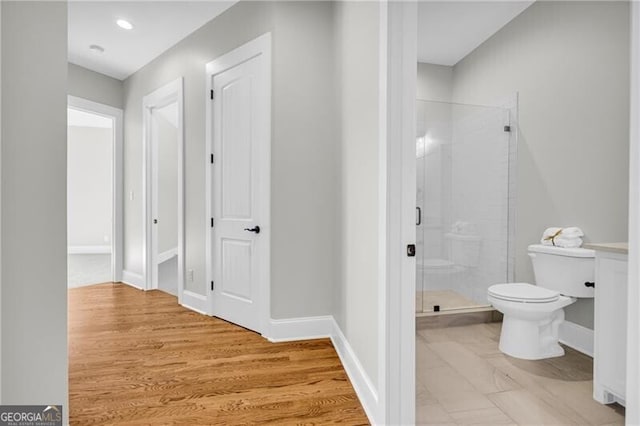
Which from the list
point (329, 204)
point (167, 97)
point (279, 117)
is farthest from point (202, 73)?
point (329, 204)

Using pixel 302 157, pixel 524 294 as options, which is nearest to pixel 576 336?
pixel 524 294

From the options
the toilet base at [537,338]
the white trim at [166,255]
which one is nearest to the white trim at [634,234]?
the toilet base at [537,338]

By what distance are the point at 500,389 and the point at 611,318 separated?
81 centimetres

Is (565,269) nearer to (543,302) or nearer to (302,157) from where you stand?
(543,302)

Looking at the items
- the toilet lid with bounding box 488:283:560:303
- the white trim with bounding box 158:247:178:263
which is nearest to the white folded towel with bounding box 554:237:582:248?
the toilet lid with bounding box 488:283:560:303

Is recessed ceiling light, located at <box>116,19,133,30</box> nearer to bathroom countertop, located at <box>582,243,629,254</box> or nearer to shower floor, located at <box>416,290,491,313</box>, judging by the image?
shower floor, located at <box>416,290,491,313</box>

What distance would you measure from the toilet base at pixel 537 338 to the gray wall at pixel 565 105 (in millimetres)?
150

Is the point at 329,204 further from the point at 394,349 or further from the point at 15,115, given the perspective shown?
the point at 15,115

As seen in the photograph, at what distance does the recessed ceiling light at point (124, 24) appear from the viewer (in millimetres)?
3329

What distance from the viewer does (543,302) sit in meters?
2.22

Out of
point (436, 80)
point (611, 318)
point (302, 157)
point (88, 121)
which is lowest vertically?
point (611, 318)

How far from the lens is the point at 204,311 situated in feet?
10.9

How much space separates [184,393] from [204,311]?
58.5 inches

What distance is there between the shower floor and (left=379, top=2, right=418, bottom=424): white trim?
77.2 inches
